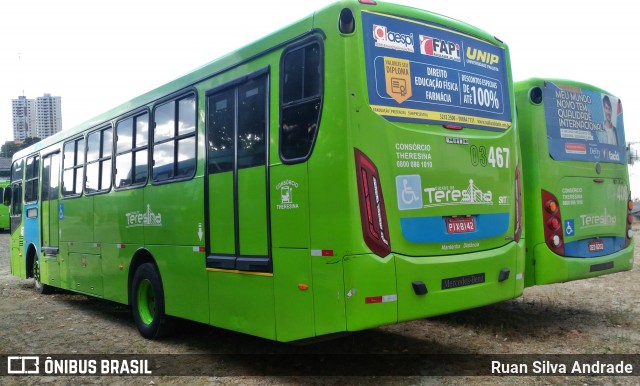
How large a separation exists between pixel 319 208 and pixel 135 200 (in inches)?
155

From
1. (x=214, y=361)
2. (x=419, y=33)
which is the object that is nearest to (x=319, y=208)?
(x=419, y=33)

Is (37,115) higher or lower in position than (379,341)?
higher

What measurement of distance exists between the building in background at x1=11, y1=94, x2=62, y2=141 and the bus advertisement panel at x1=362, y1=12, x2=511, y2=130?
5887cm

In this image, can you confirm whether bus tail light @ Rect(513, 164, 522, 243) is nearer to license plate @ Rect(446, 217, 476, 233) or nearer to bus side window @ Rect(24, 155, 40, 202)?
license plate @ Rect(446, 217, 476, 233)

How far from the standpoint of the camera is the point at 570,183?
721 centimetres

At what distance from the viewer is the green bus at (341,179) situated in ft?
15.0

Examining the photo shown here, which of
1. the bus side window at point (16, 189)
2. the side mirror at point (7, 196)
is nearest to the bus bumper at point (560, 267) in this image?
the bus side window at point (16, 189)

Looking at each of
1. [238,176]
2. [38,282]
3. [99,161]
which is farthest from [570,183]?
[38,282]

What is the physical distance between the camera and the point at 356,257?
444 cm

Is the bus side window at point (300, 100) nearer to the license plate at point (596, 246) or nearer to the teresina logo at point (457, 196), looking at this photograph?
the teresina logo at point (457, 196)

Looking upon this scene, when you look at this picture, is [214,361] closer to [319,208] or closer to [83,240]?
[319,208]

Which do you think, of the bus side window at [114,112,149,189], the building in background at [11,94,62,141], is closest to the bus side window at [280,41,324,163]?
the bus side window at [114,112,149,189]

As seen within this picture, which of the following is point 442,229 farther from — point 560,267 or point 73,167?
point 73,167

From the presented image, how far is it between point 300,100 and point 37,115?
6250 centimetres
